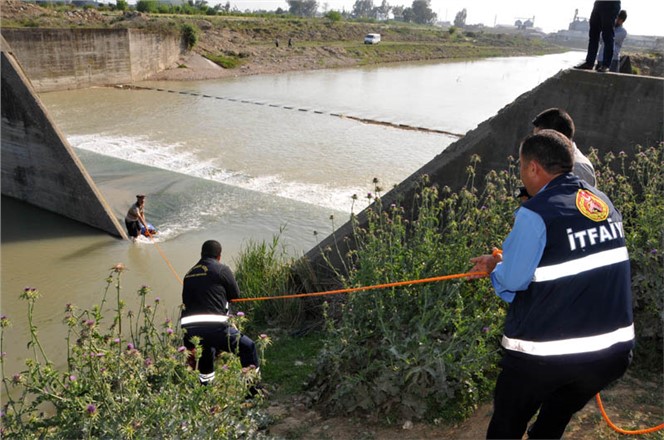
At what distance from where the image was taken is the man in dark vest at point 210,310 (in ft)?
15.7

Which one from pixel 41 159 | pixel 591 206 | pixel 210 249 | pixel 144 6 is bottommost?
pixel 41 159

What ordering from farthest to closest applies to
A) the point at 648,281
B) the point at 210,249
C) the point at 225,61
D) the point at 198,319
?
the point at 225,61 < the point at 210,249 < the point at 198,319 < the point at 648,281

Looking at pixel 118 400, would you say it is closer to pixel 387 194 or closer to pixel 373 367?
pixel 373 367

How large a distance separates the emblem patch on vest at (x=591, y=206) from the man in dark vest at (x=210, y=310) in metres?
3.02

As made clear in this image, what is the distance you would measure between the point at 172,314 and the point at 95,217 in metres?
4.48

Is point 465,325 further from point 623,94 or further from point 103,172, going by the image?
point 103,172

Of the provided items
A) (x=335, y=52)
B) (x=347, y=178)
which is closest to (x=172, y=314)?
(x=347, y=178)

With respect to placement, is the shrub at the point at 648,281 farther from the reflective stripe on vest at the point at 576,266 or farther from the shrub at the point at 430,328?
the reflective stripe on vest at the point at 576,266

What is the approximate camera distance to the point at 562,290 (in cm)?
255

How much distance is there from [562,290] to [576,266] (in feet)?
0.40

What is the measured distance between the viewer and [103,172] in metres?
14.9

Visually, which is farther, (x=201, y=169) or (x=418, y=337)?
(x=201, y=169)

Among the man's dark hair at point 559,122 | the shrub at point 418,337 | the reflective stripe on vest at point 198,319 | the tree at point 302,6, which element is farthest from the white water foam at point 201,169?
the tree at point 302,6

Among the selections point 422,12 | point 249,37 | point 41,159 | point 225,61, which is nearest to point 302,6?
point 422,12
